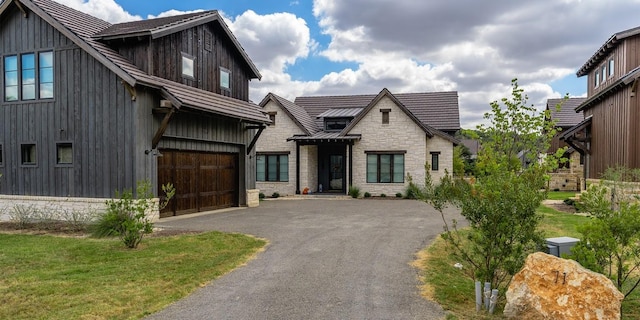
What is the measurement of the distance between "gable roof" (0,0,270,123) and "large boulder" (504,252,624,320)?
420 inches

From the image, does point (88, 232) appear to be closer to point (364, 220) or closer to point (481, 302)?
point (364, 220)

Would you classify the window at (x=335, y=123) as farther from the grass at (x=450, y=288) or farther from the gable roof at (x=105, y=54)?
the grass at (x=450, y=288)

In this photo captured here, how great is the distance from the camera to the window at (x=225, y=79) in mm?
17312

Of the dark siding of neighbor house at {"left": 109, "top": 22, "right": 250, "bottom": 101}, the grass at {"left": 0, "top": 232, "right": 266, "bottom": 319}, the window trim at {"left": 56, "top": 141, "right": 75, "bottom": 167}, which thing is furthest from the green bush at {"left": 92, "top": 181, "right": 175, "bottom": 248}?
the dark siding of neighbor house at {"left": 109, "top": 22, "right": 250, "bottom": 101}

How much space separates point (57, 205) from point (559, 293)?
14.2 m

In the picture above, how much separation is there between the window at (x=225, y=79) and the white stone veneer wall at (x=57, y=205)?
240 inches

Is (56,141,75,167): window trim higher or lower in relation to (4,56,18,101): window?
lower

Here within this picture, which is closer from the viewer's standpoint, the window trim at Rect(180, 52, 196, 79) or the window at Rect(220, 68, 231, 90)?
the window trim at Rect(180, 52, 196, 79)

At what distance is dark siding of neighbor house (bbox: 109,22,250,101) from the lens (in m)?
13.8

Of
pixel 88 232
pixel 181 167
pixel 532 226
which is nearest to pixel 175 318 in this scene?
pixel 532 226

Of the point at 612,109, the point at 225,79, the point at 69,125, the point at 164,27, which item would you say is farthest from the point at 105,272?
the point at 612,109

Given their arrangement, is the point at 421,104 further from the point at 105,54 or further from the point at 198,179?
the point at 105,54

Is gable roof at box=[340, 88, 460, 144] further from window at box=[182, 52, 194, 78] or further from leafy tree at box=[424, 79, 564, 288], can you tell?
leafy tree at box=[424, 79, 564, 288]

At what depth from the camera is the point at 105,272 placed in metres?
7.09
